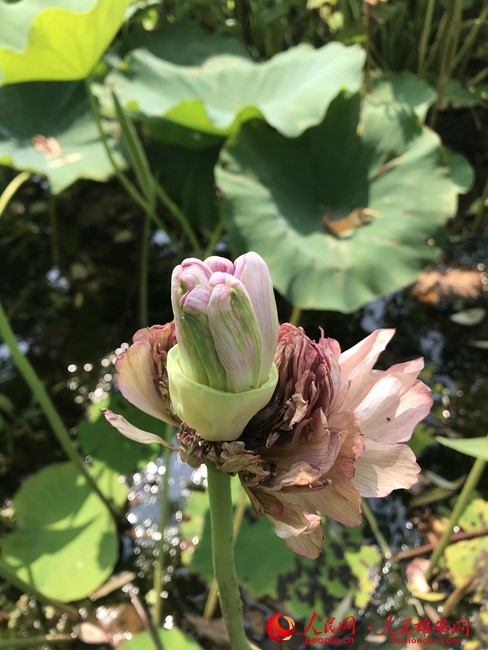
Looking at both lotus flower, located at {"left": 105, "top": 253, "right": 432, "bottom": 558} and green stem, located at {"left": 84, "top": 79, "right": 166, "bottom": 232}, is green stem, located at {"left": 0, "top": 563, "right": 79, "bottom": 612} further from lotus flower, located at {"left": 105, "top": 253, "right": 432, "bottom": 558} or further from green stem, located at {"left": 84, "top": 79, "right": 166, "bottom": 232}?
green stem, located at {"left": 84, "top": 79, "right": 166, "bottom": 232}

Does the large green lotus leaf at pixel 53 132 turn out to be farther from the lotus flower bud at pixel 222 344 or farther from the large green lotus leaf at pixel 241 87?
the lotus flower bud at pixel 222 344

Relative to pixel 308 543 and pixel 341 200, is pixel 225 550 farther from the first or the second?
pixel 341 200

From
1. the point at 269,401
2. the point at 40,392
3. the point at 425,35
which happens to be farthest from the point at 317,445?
the point at 425,35

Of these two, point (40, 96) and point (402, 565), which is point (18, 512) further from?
point (40, 96)

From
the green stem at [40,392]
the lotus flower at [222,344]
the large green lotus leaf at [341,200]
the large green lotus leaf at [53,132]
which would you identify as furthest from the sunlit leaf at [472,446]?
the large green lotus leaf at [53,132]

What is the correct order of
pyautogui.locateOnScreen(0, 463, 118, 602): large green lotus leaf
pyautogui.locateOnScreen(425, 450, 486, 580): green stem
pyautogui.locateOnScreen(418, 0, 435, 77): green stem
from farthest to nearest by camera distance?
pyautogui.locateOnScreen(418, 0, 435, 77): green stem < pyautogui.locateOnScreen(0, 463, 118, 602): large green lotus leaf < pyautogui.locateOnScreen(425, 450, 486, 580): green stem

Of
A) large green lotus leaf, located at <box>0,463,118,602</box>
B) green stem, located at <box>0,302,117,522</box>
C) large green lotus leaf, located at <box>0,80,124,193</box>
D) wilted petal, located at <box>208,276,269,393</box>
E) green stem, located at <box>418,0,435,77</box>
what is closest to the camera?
wilted petal, located at <box>208,276,269,393</box>

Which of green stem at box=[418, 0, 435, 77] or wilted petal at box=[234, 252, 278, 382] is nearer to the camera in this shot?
wilted petal at box=[234, 252, 278, 382]

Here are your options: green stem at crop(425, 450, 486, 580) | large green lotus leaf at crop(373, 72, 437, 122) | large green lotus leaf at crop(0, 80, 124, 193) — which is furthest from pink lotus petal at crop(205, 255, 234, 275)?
large green lotus leaf at crop(373, 72, 437, 122)
